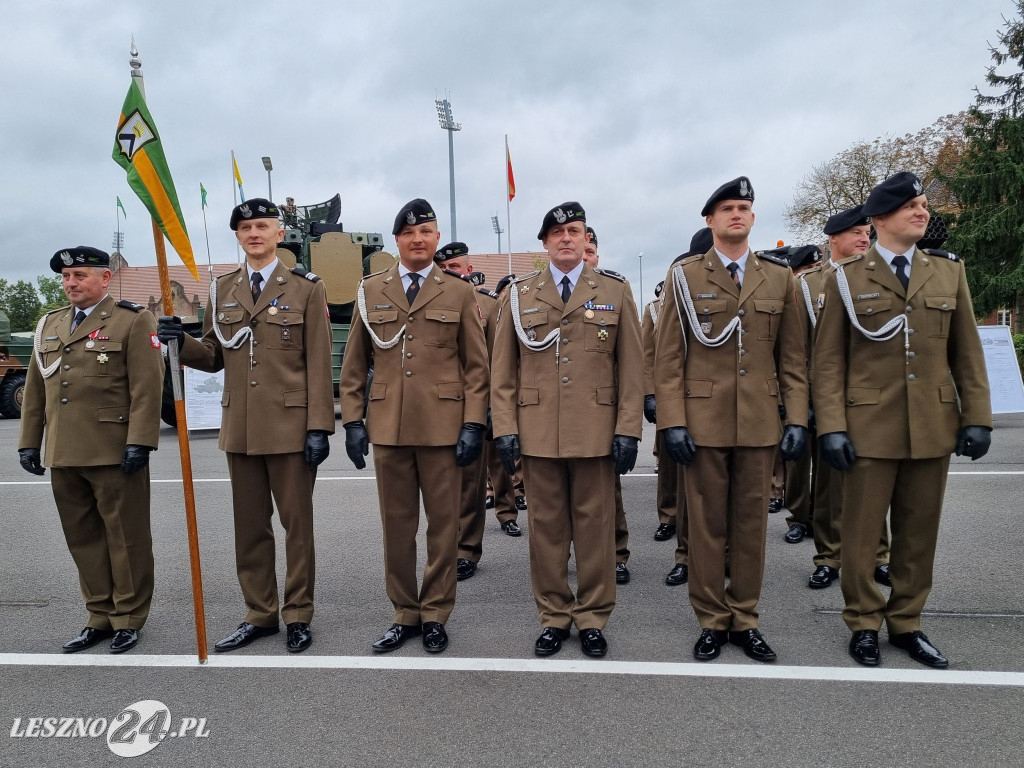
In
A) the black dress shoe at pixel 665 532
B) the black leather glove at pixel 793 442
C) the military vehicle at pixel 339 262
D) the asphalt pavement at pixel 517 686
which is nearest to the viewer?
the asphalt pavement at pixel 517 686

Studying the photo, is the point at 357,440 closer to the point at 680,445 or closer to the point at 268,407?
the point at 268,407

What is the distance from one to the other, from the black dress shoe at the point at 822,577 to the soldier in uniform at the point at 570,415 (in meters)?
1.48

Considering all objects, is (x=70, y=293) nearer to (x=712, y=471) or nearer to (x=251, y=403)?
(x=251, y=403)

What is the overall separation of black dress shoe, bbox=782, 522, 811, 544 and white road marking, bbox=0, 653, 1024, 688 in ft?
6.86

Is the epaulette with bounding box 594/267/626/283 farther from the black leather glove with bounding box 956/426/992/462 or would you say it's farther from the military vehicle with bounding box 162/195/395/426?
the military vehicle with bounding box 162/195/395/426

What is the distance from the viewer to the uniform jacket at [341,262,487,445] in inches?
132

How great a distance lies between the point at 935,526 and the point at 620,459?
4.60 feet

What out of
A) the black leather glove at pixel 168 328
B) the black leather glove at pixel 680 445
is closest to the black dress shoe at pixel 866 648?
the black leather glove at pixel 680 445

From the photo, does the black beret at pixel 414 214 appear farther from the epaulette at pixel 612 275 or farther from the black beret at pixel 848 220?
the black beret at pixel 848 220

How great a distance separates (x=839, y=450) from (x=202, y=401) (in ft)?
35.5

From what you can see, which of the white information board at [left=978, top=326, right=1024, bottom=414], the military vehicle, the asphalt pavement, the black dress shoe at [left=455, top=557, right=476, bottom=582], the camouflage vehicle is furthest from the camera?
the camouflage vehicle

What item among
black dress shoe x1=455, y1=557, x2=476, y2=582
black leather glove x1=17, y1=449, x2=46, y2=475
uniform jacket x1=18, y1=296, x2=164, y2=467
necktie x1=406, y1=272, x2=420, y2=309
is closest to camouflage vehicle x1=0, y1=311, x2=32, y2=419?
black leather glove x1=17, y1=449, x2=46, y2=475

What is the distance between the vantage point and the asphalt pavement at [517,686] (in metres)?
2.42

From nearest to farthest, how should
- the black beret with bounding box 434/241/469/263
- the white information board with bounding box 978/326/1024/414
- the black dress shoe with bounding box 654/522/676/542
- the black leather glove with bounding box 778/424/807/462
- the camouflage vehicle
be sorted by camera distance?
the black leather glove with bounding box 778/424/807/462, the black dress shoe with bounding box 654/522/676/542, the black beret with bounding box 434/241/469/263, the white information board with bounding box 978/326/1024/414, the camouflage vehicle
